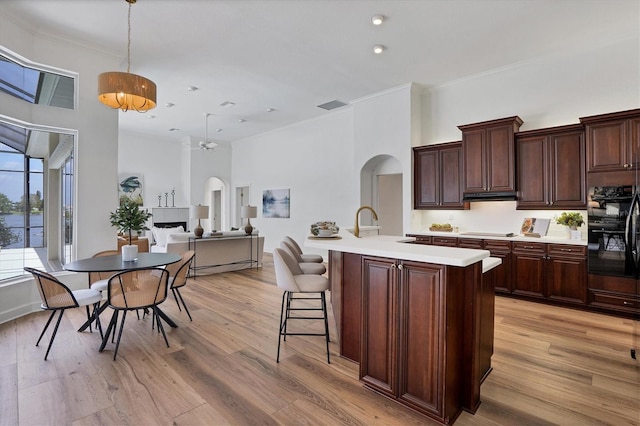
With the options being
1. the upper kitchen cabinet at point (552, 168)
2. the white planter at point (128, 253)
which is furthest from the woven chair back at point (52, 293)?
the upper kitchen cabinet at point (552, 168)

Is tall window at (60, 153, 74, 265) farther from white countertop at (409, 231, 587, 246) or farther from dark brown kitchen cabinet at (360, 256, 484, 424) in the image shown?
white countertop at (409, 231, 587, 246)

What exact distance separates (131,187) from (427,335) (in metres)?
9.81

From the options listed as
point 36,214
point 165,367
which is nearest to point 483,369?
point 165,367

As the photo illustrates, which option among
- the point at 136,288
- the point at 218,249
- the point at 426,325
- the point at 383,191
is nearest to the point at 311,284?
the point at 426,325

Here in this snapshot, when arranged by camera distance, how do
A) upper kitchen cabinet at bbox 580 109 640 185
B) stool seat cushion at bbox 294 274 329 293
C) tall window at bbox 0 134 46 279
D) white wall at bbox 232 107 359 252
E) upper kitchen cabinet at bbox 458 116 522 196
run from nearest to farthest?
stool seat cushion at bbox 294 274 329 293, upper kitchen cabinet at bbox 580 109 640 185, tall window at bbox 0 134 46 279, upper kitchen cabinet at bbox 458 116 522 196, white wall at bbox 232 107 359 252

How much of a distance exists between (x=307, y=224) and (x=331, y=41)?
16.3 ft

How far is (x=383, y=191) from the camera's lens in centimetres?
736

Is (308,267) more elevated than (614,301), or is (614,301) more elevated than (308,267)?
(308,267)

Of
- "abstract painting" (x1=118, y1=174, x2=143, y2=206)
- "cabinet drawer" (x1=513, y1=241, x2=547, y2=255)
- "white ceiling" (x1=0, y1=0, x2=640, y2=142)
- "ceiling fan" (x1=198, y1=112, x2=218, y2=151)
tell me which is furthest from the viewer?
"abstract painting" (x1=118, y1=174, x2=143, y2=206)

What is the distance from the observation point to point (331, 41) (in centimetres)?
443

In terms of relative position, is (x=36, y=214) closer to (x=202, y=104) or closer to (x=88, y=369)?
(x=88, y=369)

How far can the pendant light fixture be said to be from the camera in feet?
10.0

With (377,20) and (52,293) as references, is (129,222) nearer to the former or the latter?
(52,293)

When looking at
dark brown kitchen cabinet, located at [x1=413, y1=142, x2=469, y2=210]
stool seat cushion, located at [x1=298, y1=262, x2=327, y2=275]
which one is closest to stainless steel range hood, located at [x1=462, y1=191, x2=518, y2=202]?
dark brown kitchen cabinet, located at [x1=413, y1=142, x2=469, y2=210]
